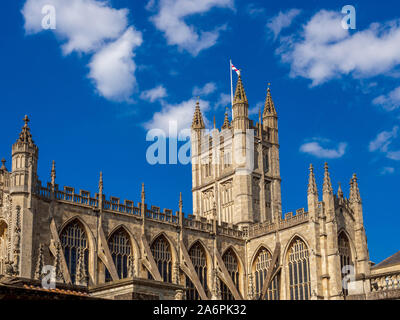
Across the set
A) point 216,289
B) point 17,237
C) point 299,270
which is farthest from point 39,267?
point 299,270

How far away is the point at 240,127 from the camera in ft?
184

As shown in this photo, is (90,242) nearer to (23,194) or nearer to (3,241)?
(3,241)

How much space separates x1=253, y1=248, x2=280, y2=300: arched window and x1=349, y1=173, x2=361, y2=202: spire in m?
7.51

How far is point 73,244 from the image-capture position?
39.7 m

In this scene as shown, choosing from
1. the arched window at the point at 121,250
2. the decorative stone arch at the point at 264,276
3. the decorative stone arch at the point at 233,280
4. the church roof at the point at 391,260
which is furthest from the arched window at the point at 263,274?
the arched window at the point at 121,250

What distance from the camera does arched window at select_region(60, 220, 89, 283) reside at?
39188mm

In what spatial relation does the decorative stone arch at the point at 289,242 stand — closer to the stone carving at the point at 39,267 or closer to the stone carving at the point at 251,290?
the stone carving at the point at 251,290

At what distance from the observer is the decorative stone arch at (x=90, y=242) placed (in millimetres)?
39312

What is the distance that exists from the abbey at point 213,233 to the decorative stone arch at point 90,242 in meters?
0.06
